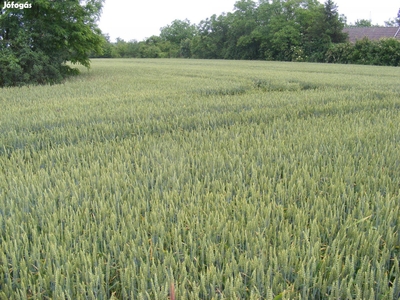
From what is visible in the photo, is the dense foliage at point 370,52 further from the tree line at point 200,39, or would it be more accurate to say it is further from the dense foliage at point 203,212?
the dense foliage at point 203,212

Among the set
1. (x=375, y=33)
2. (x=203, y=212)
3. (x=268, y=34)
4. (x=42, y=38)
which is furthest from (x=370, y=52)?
(x=203, y=212)

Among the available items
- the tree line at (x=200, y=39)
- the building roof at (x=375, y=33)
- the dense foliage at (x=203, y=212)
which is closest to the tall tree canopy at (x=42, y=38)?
the tree line at (x=200, y=39)

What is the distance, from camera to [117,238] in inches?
56.3

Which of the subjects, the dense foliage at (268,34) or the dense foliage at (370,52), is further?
the dense foliage at (268,34)

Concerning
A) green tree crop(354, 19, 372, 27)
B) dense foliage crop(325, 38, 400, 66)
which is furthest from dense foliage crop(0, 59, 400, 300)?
green tree crop(354, 19, 372, 27)

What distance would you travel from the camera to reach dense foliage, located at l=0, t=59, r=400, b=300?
3.94ft

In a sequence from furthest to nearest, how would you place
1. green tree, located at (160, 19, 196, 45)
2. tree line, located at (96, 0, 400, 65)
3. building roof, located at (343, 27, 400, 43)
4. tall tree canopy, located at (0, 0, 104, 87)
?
green tree, located at (160, 19, 196, 45)
building roof, located at (343, 27, 400, 43)
tree line, located at (96, 0, 400, 65)
tall tree canopy, located at (0, 0, 104, 87)

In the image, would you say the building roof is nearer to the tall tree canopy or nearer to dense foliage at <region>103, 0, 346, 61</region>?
dense foliage at <region>103, 0, 346, 61</region>

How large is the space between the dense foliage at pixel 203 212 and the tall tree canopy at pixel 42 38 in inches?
226

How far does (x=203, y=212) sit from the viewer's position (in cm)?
171

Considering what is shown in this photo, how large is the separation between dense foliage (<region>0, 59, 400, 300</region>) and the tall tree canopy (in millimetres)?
5747

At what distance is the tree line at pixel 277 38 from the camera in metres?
33.1

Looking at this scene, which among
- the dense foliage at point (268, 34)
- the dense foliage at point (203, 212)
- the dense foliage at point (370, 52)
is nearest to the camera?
the dense foliage at point (203, 212)

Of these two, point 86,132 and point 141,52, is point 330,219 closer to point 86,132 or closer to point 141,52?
point 86,132
